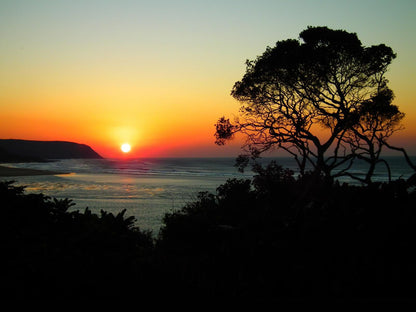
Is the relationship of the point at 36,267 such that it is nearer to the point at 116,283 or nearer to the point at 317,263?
the point at 116,283

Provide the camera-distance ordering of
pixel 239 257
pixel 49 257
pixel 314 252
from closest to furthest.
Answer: pixel 49 257 → pixel 239 257 → pixel 314 252

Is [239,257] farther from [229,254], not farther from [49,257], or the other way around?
[49,257]

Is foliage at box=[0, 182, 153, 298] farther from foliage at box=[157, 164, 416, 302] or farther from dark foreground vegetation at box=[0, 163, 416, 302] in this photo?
foliage at box=[157, 164, 416, 302]

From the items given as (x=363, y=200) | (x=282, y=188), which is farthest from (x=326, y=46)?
(x=363, y=200)

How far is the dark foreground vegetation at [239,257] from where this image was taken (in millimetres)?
5223

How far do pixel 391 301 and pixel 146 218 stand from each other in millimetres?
16631

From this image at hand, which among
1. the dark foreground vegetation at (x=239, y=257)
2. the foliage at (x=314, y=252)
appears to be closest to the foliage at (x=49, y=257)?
the dark foreground vegetation at (x=239, y=257)

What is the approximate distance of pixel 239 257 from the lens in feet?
19.1

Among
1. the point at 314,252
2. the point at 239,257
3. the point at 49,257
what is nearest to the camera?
the point at 49,257

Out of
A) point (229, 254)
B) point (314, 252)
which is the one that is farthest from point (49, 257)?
point (314, 252)

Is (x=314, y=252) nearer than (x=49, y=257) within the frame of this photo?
No

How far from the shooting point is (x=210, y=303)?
491 cm

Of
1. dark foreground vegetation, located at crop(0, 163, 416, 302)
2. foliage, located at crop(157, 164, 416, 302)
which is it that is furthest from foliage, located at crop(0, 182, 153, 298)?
foliage, located at crop(157, 164, 416, 302)

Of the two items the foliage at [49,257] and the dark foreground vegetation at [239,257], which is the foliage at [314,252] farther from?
the foliage at [49,257]
